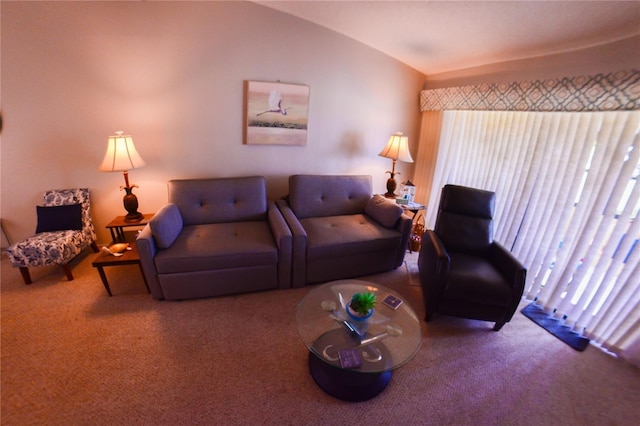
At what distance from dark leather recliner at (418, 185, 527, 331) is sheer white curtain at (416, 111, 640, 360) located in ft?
1.32

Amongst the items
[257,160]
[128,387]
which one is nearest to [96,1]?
[257,160]

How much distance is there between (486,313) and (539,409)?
61 cm

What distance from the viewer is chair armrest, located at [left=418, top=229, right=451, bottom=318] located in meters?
2.01

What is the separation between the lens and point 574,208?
214 cm

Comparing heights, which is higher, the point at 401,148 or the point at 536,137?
the point at 536,137

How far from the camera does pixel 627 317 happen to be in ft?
6.16

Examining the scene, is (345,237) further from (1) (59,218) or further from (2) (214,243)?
(1) (59,218)

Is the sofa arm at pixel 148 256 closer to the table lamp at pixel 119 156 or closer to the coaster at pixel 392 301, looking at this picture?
the table lamp at pixel 119 156

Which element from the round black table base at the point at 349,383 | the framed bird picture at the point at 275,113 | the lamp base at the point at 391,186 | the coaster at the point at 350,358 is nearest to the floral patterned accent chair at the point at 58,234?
the framed bird picture at the point at 275,113

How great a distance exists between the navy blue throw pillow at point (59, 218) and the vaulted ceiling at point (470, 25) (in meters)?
2.78

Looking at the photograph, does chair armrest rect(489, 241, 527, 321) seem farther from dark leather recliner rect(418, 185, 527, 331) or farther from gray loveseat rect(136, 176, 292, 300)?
gray loveseat rect(136, 176, 292, 300)

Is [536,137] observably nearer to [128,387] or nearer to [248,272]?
[248,272]

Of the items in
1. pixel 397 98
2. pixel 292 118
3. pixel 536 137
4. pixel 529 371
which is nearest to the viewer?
pixel 529 371

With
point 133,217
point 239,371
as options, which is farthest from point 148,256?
point 239,371
